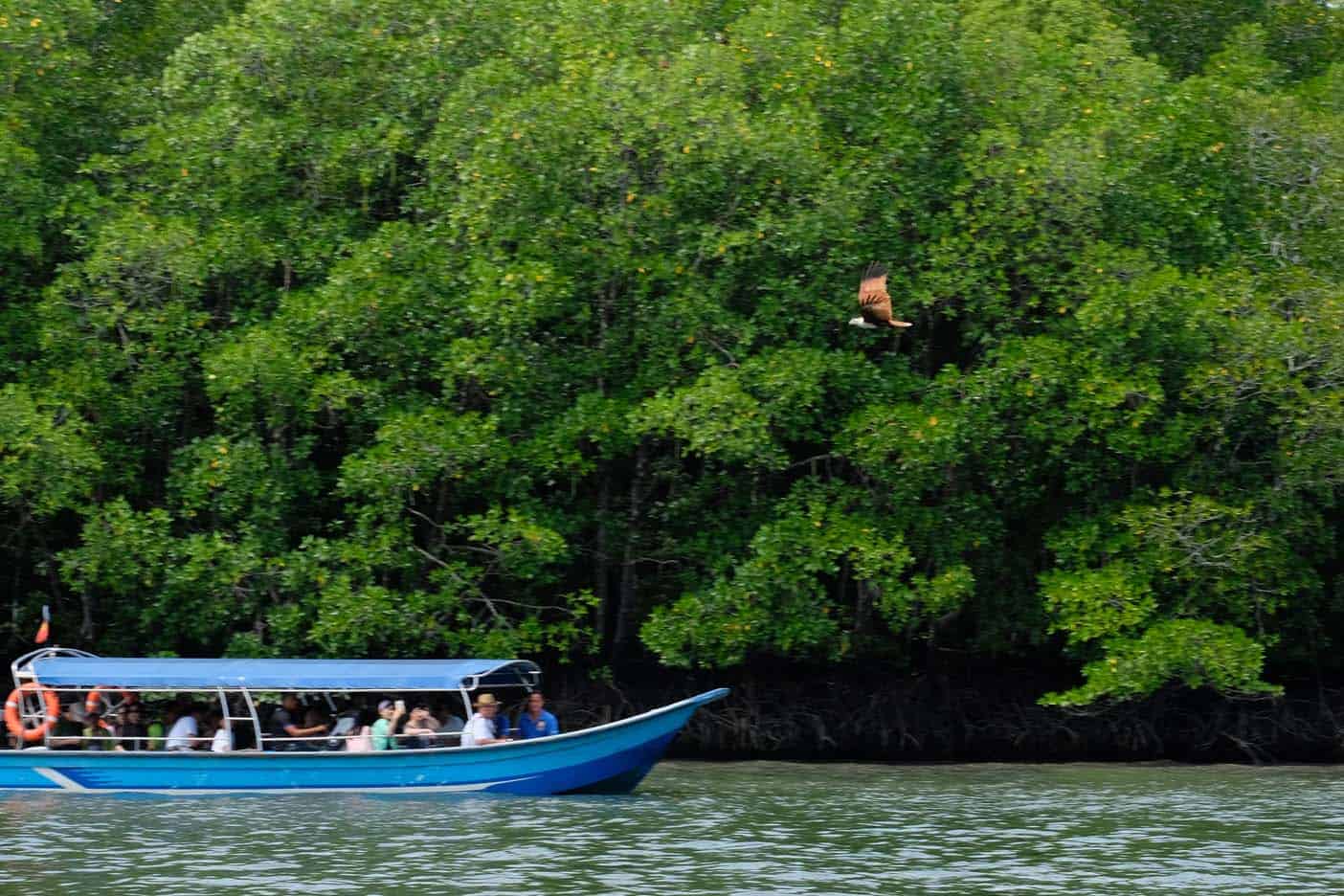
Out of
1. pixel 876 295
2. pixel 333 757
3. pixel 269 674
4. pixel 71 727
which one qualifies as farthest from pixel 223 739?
pixel 876 295

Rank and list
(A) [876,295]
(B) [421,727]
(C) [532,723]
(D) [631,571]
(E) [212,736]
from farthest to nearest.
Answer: (D) [631,571] → (E) [212,736] → (C) [532,723] → (B) [421,727] → (A) [876,295]

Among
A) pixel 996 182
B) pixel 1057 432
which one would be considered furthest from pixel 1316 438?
pixel 996 182

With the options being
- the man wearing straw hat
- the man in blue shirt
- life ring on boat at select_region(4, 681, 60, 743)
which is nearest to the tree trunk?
the man in blue shirt

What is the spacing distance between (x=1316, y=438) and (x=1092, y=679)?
392 cm

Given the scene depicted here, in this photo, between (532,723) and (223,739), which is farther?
(532,723)

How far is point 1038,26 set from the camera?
25.9 meters

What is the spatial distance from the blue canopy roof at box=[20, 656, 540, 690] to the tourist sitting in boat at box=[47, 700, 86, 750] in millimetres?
776

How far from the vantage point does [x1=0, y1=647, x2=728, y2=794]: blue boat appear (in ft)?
61.5

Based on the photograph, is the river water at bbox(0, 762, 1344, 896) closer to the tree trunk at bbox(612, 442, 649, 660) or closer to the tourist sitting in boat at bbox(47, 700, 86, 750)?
the tourist sitting in boat at bbox(47, 700, 86, 750)

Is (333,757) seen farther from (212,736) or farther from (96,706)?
(96,706)

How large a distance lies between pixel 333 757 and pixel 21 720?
3.72 metres

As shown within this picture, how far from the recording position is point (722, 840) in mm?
15477

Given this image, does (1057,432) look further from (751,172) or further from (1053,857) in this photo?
(1053,857)

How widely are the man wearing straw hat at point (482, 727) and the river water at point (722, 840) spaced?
600 millimetres
